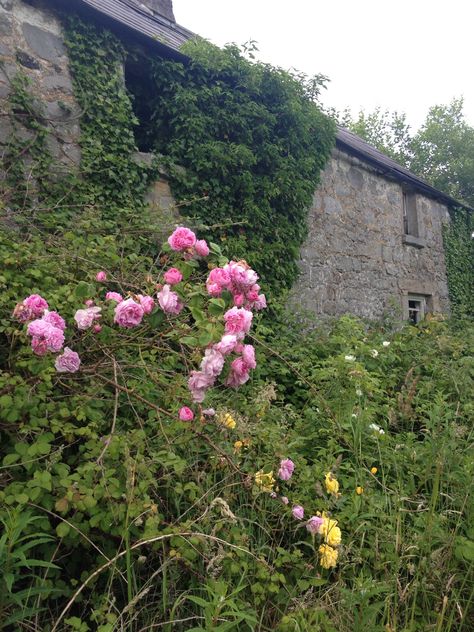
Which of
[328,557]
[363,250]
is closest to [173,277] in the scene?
[328,557]

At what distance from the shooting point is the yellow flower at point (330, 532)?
6.17 feet

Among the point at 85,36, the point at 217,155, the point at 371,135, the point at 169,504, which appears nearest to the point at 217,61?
the point at 217,155

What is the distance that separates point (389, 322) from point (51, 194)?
5.79 meters

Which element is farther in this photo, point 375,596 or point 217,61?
point 217,61

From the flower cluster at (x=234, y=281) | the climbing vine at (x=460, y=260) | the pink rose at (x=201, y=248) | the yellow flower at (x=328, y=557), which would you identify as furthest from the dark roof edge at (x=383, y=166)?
the yellow flower at (x=328, y=557)

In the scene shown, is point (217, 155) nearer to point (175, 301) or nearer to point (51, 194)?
point (51, 194)

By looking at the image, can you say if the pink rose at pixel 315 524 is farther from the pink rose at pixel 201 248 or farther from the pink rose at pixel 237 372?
the pink rose at pixel 201 248

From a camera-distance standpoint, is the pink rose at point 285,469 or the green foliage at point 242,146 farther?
the green foliage at point 242,146

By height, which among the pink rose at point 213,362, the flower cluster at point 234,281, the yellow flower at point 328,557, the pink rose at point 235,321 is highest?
the flower cluster at point 234,281

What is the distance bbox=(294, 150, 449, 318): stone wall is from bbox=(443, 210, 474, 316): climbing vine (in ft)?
1.07

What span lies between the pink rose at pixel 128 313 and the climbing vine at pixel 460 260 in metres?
9.27

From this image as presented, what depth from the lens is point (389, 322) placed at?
7992 millimetres

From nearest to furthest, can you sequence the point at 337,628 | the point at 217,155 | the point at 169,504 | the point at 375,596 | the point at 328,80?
1. the point at 337,628
2. the point at 375,596
3. the point at 169,504
4. the point at 217,155
5. the point at 328,80

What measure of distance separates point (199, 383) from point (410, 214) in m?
8.76
